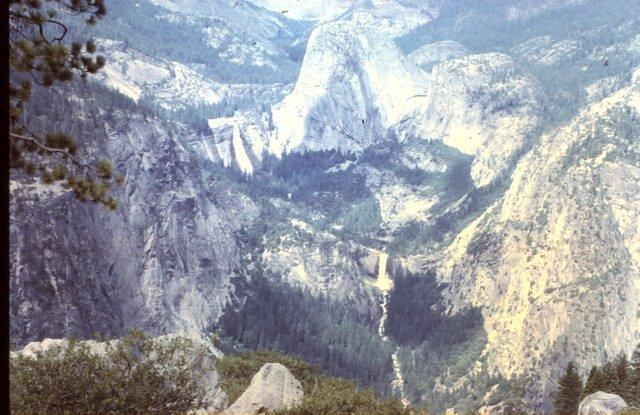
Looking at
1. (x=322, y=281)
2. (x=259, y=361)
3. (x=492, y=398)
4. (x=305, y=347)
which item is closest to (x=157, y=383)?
(x=259, y=361)

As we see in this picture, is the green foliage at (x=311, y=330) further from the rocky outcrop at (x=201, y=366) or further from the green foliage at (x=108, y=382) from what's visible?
the green foliage at (x=108, y=382)

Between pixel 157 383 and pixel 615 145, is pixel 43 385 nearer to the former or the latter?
pixel 157 383

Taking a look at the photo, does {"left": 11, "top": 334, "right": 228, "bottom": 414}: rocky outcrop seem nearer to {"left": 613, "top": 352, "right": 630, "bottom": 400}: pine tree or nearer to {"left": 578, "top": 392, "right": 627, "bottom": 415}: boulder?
{"left": 578, "top": 392, "right": 627, "bottom": 415}: boulder

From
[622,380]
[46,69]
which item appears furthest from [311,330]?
[46,69]

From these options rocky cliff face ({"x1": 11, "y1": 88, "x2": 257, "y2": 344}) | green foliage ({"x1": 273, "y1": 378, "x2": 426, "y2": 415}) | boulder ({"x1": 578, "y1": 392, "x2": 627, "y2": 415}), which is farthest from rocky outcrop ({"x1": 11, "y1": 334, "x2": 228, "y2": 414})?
rocky cliff face ({"x1": 11, "y1": 88, "x2": 257, "y2": 344})

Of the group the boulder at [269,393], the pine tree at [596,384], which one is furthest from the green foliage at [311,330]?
the boulder at [269,393]

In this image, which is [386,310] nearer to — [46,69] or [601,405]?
[601,405]
